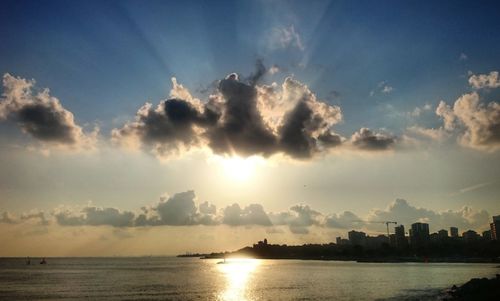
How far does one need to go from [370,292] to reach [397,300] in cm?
2009

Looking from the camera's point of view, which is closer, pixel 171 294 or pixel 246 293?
pixel 171 294

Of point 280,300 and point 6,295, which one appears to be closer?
point 280,300

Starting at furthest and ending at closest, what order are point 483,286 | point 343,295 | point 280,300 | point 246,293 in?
point 246,293 < point 343,295 < point 280,300 < point 483,286

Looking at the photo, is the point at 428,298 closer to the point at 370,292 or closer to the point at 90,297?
the point at 370,292

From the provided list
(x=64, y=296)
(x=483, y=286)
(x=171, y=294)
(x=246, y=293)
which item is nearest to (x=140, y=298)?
(x=171, y=294)

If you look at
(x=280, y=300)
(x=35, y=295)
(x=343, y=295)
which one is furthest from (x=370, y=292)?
(x=35, y=295)

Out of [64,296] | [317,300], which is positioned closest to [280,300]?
[317,300]

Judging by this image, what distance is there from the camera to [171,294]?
384ft

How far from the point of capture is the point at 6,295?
11694 cm

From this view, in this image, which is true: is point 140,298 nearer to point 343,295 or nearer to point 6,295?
point 6,295

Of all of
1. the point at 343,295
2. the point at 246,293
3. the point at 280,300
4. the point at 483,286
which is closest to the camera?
the point at 483,286

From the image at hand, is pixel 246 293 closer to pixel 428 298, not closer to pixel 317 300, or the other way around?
pixel 317 300

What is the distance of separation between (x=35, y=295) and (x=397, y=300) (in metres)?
92.6

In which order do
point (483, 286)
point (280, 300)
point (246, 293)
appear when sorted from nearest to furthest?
point (483, 286)
point (280, 300)
point (246, 293)
